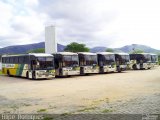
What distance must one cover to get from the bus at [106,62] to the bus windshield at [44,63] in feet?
28.3

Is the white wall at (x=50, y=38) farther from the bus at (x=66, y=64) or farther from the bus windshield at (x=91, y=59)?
the bus at (x=66, y=64)

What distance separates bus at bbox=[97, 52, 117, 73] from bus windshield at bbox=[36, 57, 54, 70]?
8.62 metres

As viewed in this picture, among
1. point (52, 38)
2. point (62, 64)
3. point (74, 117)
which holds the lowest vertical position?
point (74, 117)

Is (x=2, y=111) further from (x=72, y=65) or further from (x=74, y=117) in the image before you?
(x=72, y=65)

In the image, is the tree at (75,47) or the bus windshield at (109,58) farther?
the tree at (75,47)

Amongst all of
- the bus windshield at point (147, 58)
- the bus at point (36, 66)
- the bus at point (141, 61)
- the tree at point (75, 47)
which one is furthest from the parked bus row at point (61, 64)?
the tree at point (75, 47)

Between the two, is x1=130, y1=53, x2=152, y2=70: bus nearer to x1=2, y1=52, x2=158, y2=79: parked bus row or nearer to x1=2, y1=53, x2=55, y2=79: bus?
x1=2, y1=52, x2=158, y2=79: parked bus row

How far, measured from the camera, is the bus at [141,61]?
1977 inches

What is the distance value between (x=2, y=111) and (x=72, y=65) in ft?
72.9

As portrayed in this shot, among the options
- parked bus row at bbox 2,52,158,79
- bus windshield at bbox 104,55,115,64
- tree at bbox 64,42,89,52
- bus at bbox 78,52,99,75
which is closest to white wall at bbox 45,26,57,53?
parked bus row at bbox 2,52,158,79

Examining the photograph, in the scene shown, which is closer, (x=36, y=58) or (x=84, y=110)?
(x=84, y=110)

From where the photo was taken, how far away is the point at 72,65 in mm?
34750

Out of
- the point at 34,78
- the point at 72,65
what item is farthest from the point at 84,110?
the point at 72,65

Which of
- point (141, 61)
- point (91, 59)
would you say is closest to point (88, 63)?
point (91, 59)
